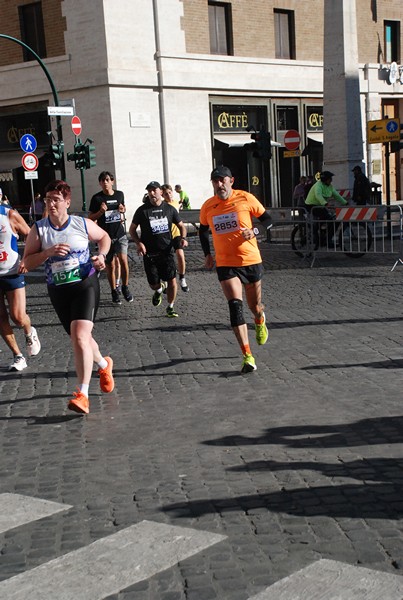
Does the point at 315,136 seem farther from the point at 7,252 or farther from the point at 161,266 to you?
the point at 7,252

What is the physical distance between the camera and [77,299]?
22.9 feet

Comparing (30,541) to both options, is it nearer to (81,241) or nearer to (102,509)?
(102,509)

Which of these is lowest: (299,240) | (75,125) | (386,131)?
(299,240)

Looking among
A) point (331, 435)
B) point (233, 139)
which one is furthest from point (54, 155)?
point (331, 435)

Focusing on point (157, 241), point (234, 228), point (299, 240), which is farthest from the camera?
point (299, 240)

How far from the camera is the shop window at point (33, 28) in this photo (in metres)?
30.9

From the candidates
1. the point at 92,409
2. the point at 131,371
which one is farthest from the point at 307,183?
the point at 92,409

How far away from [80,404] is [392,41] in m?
35.7

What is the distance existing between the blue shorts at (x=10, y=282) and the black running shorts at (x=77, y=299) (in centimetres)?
171

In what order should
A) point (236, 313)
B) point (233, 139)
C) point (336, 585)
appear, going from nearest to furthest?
point (336, 585)
point (236, 313)
point (233, 139)

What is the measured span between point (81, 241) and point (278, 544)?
142 inches

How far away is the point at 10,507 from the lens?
4.90m

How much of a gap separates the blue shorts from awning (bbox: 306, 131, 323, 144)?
28560 millimetres

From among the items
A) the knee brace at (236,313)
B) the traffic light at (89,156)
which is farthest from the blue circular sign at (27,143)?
the knee brace at (236,313)
